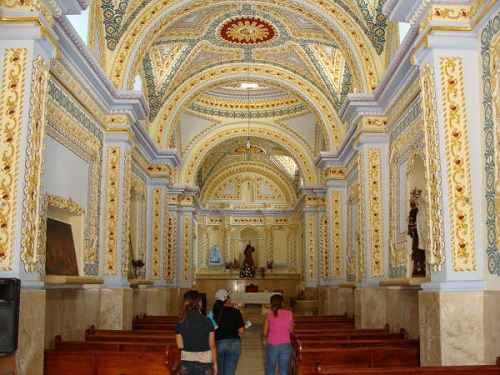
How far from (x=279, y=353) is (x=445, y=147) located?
314 centimetres

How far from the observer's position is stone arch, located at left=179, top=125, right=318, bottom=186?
882 inches

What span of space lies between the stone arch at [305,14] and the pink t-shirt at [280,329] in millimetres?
6292

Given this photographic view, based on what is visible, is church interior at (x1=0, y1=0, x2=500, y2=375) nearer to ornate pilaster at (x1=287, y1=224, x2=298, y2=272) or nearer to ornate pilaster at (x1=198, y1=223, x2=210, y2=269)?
ornate pilaster at (x1=198, y1=223, x2=210, y2=269)

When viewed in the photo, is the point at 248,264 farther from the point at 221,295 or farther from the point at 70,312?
the point at 221,295

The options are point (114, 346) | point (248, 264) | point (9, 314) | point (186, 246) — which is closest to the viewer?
point (9, 314)

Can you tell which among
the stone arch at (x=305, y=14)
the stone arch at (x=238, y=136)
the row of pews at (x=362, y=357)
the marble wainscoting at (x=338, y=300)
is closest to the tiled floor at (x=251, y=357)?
the row of pews at (x=362, y=357)

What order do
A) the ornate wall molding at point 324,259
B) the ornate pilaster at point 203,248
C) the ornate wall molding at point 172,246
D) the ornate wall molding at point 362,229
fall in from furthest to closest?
the ornate pilaster at point 203,248 → the ornate wall molding at point 172,246 → the ornate wall molding at point 324,259 → the ornate wall molding at point 362,229

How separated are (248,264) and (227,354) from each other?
23.7m

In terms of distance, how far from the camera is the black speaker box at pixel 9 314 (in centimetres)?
563

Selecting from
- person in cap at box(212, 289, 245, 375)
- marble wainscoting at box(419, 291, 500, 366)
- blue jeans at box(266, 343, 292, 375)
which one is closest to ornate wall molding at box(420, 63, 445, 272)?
marble wainscoting at box(419, 291, 500, 366)

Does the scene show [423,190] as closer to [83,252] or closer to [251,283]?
[83,252]

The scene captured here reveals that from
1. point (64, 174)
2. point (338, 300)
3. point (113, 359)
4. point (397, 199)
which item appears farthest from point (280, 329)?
point (338, 300)

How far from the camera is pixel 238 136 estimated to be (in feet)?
74.5

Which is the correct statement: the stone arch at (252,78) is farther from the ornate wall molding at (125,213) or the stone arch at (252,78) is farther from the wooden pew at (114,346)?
the wooden pew at (114,346)
